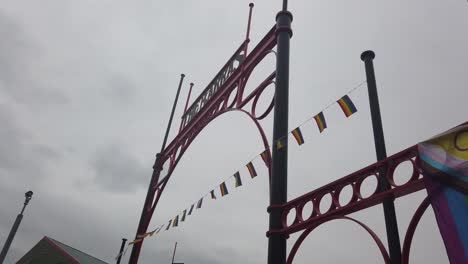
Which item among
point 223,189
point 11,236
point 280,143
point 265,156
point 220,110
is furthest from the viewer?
point 11,236

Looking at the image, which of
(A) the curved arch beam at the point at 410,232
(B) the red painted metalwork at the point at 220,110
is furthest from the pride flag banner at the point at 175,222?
(A) the curved arch beam at the point at 410,232

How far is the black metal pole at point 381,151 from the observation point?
14.4 feet

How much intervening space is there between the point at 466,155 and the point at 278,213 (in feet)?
7.49

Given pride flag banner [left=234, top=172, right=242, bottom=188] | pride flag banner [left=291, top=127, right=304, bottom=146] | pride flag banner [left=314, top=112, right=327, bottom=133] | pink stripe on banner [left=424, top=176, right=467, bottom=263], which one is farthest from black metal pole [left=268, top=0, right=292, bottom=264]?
pink stripe on banner [left=424, top=176, right=467, bottom=263]

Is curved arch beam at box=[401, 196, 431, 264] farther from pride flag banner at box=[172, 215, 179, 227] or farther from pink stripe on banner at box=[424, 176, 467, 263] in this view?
pride flag banner at box=[172, 215, 179, 227]

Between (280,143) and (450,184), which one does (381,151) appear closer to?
(280,143)

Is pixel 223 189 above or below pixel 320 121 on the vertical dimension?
below

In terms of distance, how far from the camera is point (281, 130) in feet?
16.1

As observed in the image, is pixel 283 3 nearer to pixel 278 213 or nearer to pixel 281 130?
pixel 281 130

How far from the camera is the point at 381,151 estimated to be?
515 centimetres

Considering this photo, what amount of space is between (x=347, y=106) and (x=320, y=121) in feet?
1.41

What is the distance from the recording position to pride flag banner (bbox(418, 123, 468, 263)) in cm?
243

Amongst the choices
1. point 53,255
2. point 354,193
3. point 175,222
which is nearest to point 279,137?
point 354,193

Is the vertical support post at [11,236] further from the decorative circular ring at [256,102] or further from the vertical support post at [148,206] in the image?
the decorative circular ring at [256,102]
